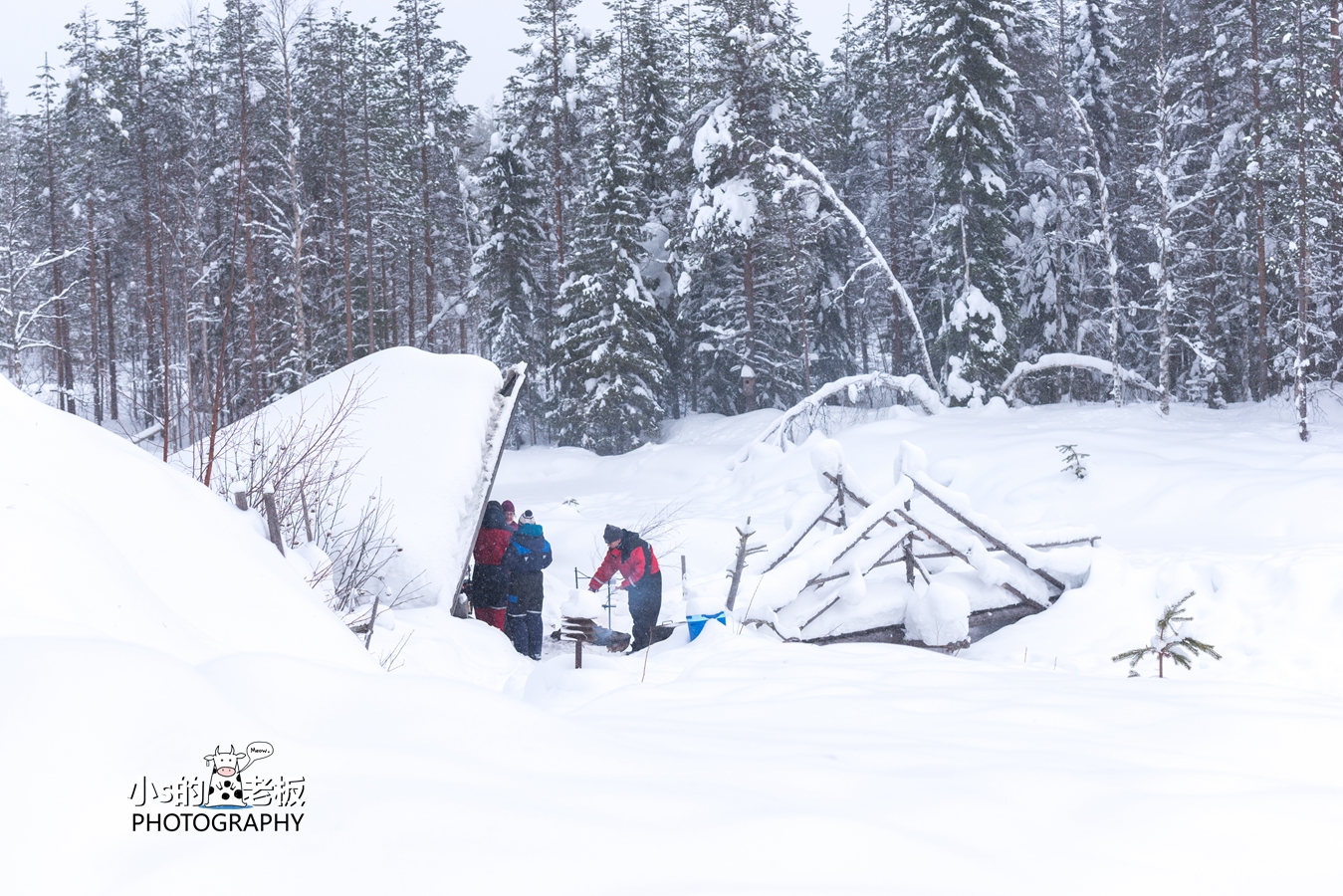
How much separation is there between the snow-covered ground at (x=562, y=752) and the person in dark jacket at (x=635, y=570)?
211 cm

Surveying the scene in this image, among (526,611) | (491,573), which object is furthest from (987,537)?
(491,573)

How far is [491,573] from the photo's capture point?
9.06 m

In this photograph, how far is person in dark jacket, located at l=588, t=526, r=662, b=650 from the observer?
7.98 meters

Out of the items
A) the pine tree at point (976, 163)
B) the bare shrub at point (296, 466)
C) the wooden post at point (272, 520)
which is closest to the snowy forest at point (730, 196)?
the pine tree at point (976, 163)

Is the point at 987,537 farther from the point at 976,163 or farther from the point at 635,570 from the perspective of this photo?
the point at 976,163

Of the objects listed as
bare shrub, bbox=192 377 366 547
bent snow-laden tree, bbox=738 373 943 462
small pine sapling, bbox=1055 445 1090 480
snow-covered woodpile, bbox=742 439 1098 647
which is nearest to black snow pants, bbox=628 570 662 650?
snow-covered woodpile, bbox=742 439 1098 647

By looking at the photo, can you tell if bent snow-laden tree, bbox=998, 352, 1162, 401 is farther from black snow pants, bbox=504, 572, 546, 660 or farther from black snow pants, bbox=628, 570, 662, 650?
black snow pants, bbox=504, 572, 546, 660

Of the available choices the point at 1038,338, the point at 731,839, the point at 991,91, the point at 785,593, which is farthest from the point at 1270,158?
the point at 731,839

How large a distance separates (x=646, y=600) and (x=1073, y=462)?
7.93 meters

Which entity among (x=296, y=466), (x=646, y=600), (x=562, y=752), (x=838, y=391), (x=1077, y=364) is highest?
(x=1077, y=364)

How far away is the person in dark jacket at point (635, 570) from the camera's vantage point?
7984 millimetres

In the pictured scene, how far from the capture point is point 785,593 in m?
7.64

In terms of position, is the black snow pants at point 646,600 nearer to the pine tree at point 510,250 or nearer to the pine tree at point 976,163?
the pine tree at point 976,163

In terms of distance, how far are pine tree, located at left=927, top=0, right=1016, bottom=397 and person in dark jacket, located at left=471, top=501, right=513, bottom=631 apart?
12.4 meters
